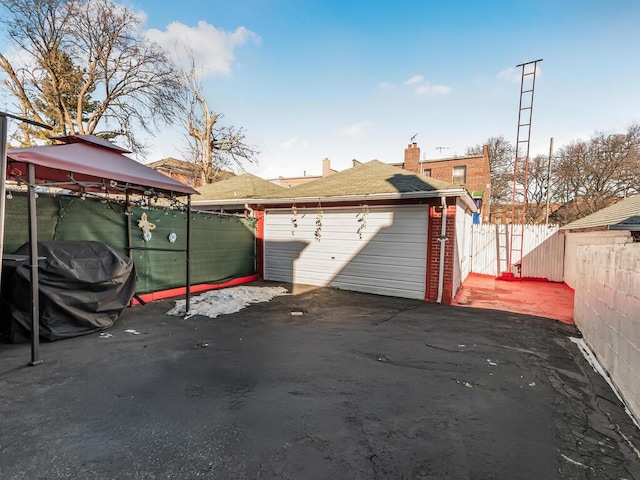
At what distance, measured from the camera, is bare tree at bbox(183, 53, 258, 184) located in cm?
1867

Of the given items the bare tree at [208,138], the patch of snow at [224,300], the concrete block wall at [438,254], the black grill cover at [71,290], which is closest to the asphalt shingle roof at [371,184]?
the concrete block wall at [438,254]

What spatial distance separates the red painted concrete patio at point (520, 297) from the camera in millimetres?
6434

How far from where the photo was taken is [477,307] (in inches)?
257

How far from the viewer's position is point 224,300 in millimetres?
6223

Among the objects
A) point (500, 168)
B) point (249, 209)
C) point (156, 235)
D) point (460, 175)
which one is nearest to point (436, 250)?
point (249, 209)

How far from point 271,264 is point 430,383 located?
6.67m

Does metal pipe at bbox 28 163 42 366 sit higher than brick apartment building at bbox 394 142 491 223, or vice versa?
brick apartment building at bbox 394 142 491 223

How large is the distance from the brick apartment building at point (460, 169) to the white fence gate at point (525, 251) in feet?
24.6

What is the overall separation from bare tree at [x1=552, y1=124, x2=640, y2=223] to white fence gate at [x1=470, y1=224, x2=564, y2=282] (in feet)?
35.9

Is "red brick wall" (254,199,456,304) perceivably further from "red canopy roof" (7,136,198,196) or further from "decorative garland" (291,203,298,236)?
"red canopy roof" (7,136,198,196)

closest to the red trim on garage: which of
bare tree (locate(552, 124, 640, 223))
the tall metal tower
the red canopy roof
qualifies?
the red canopy roof

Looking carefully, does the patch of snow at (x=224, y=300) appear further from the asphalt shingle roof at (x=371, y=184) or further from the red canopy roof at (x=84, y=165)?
the asphalt shingle roof at (x=371, y=184)

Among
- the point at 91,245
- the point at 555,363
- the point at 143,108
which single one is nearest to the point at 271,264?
the point at 91,245

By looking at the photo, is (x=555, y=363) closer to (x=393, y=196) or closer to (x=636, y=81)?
(x=393, y=196)
